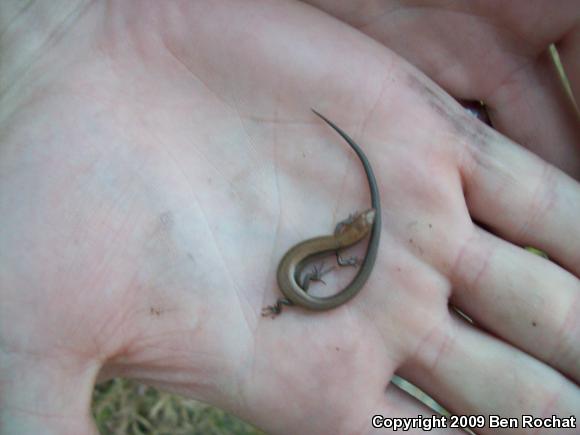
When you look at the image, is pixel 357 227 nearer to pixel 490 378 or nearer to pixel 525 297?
pixel 525 297

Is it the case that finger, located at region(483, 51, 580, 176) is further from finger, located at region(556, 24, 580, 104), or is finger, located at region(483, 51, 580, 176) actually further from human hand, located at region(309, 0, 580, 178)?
finger, located at region(556, 24, 580, 104)

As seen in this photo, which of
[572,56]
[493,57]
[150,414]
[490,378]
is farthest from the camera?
[150,414]

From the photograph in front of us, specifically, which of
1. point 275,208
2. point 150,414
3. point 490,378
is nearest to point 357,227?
point 275,208

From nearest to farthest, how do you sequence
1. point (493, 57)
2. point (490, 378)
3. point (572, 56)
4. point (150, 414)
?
point (490, 378) < point (572, 56) < point (493, 57) < point (150, 414)

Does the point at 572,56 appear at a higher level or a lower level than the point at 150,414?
higher

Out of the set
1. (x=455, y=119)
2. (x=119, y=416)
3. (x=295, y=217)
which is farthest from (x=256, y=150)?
(x=119, y=416)

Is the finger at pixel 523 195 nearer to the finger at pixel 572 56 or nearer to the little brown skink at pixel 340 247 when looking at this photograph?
the finger at pixel 572 56
